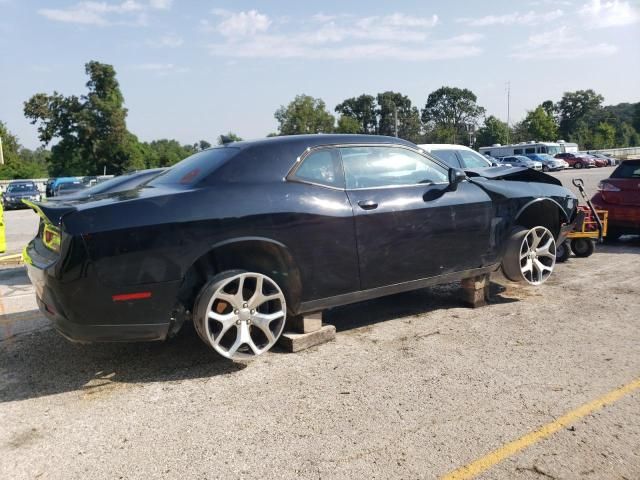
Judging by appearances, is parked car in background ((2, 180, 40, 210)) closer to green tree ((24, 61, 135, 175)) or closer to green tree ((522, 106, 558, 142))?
green tree ((24, 61, 135, 175))

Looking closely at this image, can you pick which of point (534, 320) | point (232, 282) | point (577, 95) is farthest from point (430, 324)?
point (577, 95)

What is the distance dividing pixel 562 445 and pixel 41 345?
12.8 feet

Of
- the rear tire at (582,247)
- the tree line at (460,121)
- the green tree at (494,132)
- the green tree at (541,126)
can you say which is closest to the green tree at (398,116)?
the tree line at (460,121)

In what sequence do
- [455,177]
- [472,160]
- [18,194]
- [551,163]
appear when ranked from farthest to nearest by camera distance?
[551,163]
[18,194]
[472,160]
[455,177]

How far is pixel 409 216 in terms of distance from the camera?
4371mm

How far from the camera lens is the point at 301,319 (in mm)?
4168

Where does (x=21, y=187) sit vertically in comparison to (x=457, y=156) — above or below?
below

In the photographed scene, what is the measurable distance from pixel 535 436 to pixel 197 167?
296cm

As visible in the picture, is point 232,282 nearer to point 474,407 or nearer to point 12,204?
point 474,407

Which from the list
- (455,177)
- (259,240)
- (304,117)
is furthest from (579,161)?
(259,240)

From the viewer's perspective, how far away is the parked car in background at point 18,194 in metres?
26.2

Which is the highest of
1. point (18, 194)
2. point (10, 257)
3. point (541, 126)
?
point (541, 126)

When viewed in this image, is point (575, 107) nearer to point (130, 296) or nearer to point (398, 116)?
point (398, 116)

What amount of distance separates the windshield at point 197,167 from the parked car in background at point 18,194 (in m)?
24.3
